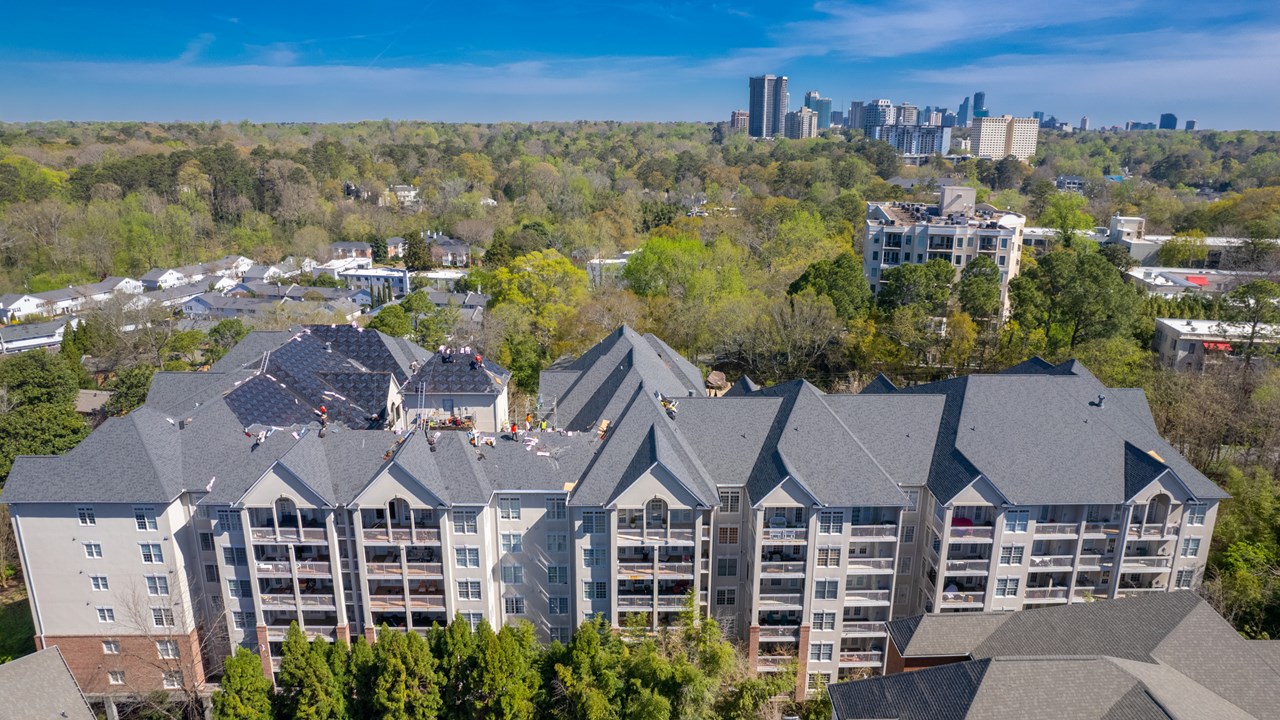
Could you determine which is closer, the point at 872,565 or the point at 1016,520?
the point at 1016,520

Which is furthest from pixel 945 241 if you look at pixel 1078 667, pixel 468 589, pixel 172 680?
pixel 172 680

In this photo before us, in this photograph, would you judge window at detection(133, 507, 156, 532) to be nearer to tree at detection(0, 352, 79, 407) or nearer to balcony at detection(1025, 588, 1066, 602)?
tree at detection(0, 352, 79, 407)

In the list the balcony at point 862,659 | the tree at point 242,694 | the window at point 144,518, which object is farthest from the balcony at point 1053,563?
the window at point 144,518

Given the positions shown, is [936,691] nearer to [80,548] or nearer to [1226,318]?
[80,548]

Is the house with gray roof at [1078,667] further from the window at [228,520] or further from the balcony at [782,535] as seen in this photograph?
the window at [228,520]

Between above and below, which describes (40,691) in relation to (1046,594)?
above

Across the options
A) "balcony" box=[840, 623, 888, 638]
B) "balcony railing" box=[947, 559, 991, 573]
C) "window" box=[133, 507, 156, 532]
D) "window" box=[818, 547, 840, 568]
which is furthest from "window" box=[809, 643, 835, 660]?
"window" box=[133, 507, 156, 532]

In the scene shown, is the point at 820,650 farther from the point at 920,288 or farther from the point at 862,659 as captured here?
the point at 920,288
